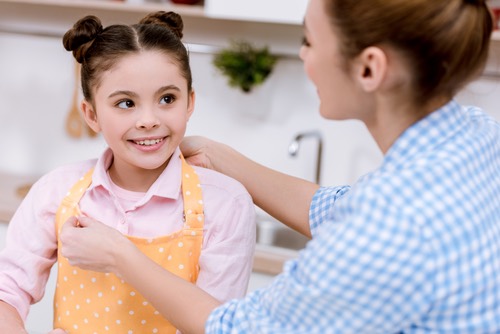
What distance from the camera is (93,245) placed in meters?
1.26

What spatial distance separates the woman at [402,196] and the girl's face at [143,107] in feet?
1.05

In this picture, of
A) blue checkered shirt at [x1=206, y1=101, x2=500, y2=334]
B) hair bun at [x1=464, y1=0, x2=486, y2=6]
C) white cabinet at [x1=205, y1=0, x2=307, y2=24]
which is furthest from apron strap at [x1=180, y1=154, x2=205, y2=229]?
white cabinet at [x1=205, y1=0, x2=307, y2=24]

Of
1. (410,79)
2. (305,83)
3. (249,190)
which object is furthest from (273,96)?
(410,79)

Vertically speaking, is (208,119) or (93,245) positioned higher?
(208,119)

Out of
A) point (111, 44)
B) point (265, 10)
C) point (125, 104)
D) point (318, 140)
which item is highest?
point (265, 10)

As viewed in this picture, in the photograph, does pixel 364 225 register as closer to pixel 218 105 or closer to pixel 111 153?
pixel 111 153

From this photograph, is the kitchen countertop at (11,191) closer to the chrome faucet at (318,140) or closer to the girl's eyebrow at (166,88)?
the chrome faucet at (318,140)

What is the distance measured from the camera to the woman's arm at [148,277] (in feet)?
3.97

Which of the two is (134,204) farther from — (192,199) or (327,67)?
(327,67)

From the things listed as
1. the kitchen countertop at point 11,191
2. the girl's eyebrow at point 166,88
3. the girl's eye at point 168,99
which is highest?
the girl's eyebrow at point 166,88

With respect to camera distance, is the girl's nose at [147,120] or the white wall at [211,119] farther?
the white wall at [211,119]

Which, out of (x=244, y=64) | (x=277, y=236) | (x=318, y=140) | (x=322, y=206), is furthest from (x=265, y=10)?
(x=322, y=206)

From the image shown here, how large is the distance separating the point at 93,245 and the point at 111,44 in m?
0.37

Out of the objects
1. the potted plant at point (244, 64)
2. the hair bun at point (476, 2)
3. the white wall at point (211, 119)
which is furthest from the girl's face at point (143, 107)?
the potted plant at point (244, 64)
